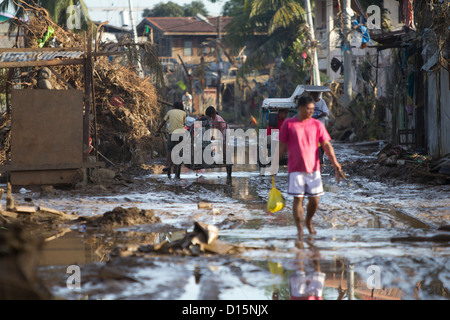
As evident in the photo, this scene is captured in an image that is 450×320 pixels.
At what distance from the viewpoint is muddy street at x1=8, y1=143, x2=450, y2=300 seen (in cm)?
605

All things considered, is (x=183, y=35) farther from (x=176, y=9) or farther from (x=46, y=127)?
(x=46, y=127)

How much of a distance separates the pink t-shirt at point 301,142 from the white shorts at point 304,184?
8 centimetres

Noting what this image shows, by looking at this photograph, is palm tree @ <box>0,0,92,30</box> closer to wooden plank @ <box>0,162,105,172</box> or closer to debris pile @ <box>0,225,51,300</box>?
wooden plank @ <box>0,162,105,172</box>

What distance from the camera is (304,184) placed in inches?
341

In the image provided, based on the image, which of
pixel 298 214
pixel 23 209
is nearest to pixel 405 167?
pixel 298 214

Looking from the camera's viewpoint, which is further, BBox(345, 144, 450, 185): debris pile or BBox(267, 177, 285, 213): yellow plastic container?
BBox(345, 144, 450, 185): debris pile

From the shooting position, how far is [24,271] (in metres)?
4.34

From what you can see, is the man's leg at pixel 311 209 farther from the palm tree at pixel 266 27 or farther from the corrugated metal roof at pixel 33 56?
the palm tree at pixel 266 27

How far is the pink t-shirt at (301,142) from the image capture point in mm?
8570

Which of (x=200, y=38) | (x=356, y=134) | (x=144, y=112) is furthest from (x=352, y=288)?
(x=200, y=38)

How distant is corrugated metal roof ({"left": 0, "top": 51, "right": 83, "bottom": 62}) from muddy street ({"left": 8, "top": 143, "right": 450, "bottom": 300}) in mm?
2845

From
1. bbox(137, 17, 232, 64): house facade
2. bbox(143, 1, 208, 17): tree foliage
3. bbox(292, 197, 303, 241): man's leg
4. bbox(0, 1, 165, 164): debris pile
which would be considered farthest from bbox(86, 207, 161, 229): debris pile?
bbox(143, 1, 208, 17): tree foliage

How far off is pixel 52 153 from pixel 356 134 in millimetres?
19260
